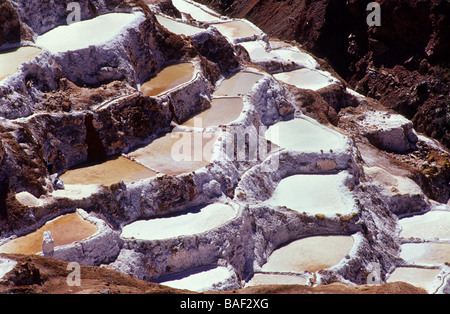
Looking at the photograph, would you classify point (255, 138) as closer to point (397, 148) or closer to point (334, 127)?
point (334, 127)

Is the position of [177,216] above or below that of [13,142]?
below

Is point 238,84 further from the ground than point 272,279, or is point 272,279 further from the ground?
point 238,84

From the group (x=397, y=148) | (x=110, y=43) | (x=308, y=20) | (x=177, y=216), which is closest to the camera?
(x=177, y=216)

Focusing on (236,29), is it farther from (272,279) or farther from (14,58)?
(272,279)

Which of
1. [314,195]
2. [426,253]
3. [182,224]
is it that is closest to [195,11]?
[314,195]

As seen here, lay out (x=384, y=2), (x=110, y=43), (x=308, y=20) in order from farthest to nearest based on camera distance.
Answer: (x=308, y=20)
(x=384, y=2)
(x=110, y=43)

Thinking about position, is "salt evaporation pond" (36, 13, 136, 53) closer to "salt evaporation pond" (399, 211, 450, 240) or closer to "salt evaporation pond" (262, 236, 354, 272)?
"salt evaporation pond" (262, 236, 354, 272)

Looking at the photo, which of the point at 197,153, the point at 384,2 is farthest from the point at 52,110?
the point at 384,2
